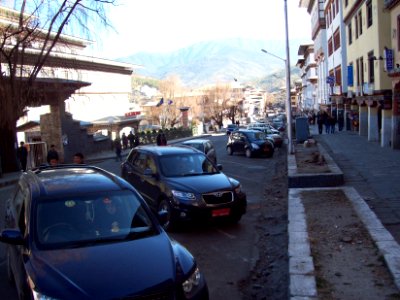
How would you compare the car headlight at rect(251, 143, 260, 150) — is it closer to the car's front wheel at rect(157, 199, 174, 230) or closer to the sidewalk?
the sidewalk

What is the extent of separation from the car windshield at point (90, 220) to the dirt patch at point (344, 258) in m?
2.38

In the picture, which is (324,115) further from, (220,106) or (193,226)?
(220,106)

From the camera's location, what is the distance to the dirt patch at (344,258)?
591 cm

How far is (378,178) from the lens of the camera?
48.4 feet

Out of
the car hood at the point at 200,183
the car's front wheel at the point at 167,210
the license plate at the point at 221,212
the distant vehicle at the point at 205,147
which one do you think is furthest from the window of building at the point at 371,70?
the car's front wheel at the point at 167,210

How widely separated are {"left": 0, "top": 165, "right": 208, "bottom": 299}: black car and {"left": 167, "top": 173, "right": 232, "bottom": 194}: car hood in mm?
3375

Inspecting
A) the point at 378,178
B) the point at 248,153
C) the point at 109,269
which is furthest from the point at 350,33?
the point at 109,269

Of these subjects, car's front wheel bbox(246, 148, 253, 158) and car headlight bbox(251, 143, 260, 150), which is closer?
car headlight bbox(251, 143, 260, 150)

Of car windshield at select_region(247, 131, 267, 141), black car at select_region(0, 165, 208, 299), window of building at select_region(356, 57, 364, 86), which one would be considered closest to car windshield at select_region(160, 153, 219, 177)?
black car at select_region(0, 165, 208, 299)

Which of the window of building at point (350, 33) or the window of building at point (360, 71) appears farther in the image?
the window of building at point (350, 33)

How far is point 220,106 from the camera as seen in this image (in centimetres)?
9350

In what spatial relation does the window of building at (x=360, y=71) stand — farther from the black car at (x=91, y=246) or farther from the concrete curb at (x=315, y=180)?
the black car at (x=91, y=246)

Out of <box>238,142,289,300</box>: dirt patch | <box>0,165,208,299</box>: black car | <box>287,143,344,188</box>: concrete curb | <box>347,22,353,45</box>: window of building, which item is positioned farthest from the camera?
<box>347,22,353,45</box>: window of building

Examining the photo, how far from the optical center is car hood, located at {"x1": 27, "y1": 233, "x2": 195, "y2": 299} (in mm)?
4418
